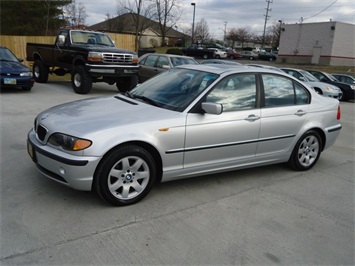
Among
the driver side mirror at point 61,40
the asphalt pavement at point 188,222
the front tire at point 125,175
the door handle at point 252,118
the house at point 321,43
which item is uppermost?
the house at point 321,43

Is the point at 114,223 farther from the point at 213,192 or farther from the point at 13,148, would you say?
the point at 13,148

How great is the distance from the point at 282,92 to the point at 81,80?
7954mm

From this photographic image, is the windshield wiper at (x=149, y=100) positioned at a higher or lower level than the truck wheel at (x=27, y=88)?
higher

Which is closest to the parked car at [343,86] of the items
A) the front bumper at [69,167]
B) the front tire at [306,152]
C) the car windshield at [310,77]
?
the car windshield at [310,77]

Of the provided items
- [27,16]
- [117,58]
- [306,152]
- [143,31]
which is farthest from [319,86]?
[27,16]

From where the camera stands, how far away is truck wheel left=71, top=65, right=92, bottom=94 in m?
11.0

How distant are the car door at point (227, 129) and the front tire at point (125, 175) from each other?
520mm

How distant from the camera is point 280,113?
15.3 ft

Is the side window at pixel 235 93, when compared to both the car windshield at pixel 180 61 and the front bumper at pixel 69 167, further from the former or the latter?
the car windshield at pixel 180 61

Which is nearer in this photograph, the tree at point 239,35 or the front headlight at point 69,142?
the front headlight at point 69,142

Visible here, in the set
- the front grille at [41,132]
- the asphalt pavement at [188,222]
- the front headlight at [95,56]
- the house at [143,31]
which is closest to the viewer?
the asphalt pavement at [188,222]

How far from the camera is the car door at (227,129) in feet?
13.0

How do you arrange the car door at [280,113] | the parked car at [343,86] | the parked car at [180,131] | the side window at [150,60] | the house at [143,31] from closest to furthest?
the parked car at [180,131] < the car door at [280,113] < the side window at [150,60] < the parked car at [343,86] < the house at [143,31]

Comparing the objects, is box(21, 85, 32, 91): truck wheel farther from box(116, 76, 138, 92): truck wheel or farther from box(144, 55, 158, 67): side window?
box(144, 55, 158, 67): side window
